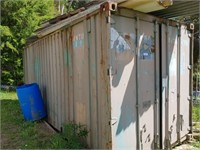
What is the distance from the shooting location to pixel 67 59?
5.30 meters

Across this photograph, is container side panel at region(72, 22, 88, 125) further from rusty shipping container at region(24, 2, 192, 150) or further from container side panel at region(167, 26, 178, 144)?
container side panel at region(167, 26, 178, 144)

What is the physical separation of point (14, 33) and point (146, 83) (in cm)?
1241

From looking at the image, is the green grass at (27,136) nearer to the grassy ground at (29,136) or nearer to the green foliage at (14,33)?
the grassy ground at (29,136)

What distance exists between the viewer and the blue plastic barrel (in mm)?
6496

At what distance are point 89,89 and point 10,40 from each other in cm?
1182

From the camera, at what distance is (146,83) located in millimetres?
4543

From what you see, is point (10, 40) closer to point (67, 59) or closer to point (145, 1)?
point (67, 59)

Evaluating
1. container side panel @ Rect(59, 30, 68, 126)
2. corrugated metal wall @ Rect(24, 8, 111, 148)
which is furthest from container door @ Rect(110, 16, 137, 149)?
container side panel @ Rect(59, 30, 68, 126)

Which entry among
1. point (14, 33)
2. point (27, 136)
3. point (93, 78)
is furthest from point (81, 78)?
point (14, 33)

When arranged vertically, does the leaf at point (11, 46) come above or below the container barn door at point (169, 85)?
above

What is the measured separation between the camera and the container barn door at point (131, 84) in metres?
3.93

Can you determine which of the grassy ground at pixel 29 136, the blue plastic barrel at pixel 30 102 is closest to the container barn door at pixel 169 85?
the grassy ground at pixel 29 136

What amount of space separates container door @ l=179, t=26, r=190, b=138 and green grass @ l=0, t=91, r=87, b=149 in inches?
96.7

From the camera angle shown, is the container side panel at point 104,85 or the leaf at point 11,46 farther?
the leaf at point 11,46
